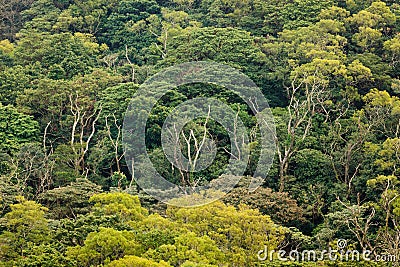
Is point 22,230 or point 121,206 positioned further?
point 121,206

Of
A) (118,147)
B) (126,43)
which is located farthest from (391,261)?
(126,43)

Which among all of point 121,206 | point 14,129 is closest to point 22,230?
point 121,206

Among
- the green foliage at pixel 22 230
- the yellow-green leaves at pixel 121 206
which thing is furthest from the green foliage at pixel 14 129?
the green foliage at pixel 22 230

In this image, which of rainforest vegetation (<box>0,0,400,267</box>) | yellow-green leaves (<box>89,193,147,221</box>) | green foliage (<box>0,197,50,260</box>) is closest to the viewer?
green foliage (<box>0,197,50,260</box>)

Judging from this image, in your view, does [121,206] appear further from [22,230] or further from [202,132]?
[202,132]

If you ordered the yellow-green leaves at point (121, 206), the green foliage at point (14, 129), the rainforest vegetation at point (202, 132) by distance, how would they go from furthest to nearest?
the green foliage at point (14, 129) → the yellow-green leaves at point (121, 206) → the rainforest vegetation at point (202, 132)

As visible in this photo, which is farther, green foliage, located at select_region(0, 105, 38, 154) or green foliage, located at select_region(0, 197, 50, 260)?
green foliage, located at select_region(0, 105, 38, 154)

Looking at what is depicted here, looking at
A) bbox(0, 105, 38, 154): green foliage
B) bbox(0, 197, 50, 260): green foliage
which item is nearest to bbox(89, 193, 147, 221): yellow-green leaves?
bbox(0, 197, 50, 260): green foliage

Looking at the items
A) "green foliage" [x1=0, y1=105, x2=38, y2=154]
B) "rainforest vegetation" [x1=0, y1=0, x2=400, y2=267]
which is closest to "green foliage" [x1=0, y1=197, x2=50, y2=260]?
"rainforest vegetation" [x1=0, y1=0, x2=400, y2=267]

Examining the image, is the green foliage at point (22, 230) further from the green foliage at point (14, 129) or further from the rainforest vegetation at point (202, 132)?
the green foliage at point (14, 129)

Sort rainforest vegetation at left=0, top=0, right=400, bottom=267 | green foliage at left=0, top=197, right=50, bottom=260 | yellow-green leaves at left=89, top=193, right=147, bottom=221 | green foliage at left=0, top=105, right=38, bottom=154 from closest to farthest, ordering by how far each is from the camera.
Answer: green foliage at left=0, top=197, right=50, bottom=260 < rainforest vegetation at left=0, top=0, right=400, bottom=267 < yellow-green leaves at left=89, top=193, right=147, bottom=221 < green foliage at left=0, top=105, right=38, bottom=154

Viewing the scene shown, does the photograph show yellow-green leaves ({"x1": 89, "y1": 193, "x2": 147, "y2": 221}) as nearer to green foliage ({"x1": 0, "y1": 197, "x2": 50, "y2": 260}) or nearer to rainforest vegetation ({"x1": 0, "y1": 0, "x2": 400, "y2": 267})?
rainforest vegetation ({"x1": 0, "y1": 0, "x2": 400, "y2": 267})

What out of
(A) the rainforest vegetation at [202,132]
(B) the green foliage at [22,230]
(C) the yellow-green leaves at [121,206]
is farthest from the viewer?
(C) the yellow-green leaves at [121,206]
